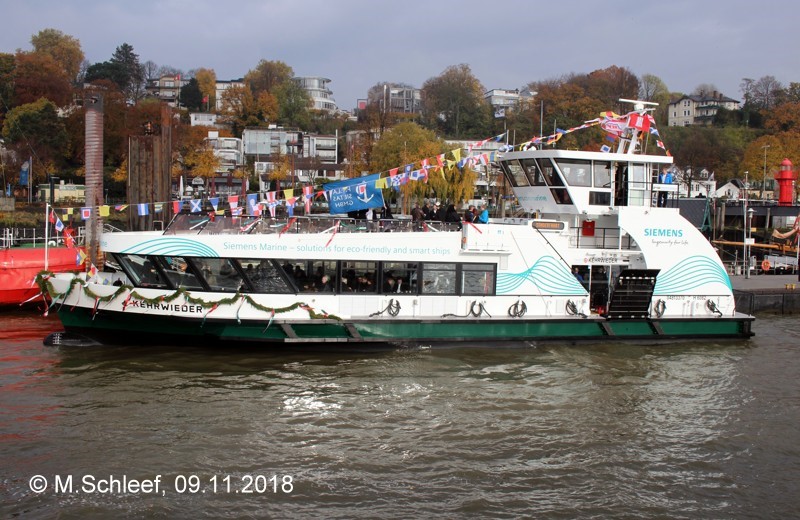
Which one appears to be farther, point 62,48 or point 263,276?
point 62,48

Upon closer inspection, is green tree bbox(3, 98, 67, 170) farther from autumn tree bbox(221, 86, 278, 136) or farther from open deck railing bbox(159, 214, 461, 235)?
open deck railing bbox(159, 214, 461, 235)

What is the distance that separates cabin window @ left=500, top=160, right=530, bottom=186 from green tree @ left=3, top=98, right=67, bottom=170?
44.4 m

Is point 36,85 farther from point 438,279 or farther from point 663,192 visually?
point 663,192

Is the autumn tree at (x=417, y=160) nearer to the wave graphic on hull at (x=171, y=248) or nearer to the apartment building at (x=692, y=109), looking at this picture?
the wave graphic on hull at (x=171, y=248)

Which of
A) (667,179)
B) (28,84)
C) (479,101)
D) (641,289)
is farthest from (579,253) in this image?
(479,101)

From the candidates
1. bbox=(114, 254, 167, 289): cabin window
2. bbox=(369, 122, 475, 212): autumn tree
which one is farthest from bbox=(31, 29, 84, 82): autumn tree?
bbox=(114, 254, 167, 289): cabin window

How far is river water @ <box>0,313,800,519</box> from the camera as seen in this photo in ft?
30.2

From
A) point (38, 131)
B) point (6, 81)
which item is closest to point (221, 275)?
point (38, 131)

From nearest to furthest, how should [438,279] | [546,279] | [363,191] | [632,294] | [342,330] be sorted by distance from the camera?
[342,330], [438,279], [546,279], [632,294], [363,191]

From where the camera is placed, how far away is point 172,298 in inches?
579

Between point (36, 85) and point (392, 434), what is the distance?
209ft

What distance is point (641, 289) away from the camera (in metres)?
16.9

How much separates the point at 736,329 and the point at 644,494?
1015cm

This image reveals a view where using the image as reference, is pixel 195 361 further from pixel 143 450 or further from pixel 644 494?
pixel 644 494
